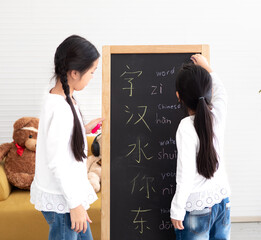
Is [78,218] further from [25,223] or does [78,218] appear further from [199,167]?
[25,223]

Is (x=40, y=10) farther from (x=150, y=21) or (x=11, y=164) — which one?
(x=11, y=164)

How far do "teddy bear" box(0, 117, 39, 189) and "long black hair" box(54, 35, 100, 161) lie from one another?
4.83 feet

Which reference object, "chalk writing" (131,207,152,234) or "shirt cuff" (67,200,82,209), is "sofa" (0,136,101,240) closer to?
"chalk writing" (131,207,152,234)

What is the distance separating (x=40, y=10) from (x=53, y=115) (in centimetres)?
205

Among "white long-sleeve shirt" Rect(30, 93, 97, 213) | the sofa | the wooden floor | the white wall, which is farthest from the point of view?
the white wall

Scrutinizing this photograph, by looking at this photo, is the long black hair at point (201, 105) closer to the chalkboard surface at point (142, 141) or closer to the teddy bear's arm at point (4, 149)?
the chalkboard surface at point (142, 141)

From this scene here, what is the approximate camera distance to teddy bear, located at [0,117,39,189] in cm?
273

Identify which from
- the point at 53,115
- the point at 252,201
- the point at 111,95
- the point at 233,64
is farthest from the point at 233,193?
the point at 53,115

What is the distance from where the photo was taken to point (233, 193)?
10.9ft

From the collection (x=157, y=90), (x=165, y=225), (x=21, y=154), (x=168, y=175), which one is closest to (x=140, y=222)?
(x=165, y=225)

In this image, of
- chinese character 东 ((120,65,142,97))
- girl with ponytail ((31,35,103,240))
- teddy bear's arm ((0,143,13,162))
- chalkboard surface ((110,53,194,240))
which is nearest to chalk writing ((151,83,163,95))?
chalkboard surface ((110,53,194,240))

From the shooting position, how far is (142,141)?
1.88 metres

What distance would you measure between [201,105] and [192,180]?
33 cm

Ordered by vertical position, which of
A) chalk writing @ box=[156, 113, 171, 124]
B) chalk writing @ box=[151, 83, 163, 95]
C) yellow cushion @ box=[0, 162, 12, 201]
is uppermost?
chalk writing @ box=[151, 83, 163, 95]
